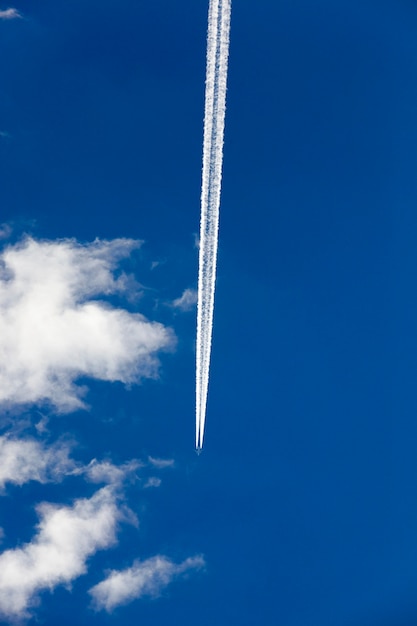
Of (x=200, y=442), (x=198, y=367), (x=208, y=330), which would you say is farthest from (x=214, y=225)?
(x=200, y=442)

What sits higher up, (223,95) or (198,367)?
(223,95)

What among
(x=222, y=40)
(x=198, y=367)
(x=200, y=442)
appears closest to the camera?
(x=222, y=40)

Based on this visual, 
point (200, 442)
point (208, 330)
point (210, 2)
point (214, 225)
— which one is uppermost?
point (210, 2)

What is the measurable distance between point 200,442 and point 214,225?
72.8 feet

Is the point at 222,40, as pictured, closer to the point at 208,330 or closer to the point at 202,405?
the point at 208,330

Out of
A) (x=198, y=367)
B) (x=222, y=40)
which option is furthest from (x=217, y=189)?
(x=198, y=367)

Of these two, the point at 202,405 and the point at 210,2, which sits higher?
the point at 210,2

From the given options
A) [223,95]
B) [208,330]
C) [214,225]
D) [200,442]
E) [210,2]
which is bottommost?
[200,442]

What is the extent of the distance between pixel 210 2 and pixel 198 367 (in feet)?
102

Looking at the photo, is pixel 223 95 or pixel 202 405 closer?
pixel 223 95

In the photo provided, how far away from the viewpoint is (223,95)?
5216 cm

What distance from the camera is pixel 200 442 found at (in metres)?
63.2

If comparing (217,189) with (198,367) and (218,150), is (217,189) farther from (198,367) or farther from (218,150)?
(198,367)

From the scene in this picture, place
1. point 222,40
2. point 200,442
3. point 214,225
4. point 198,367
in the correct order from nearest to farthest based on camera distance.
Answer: point 222,40
point 214,225
point 198,367
point 200,442
